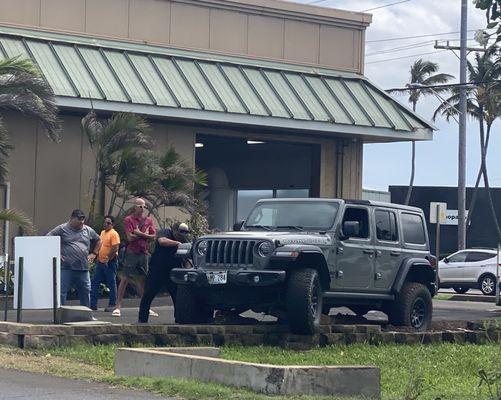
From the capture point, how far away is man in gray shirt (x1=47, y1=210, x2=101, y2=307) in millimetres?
17844

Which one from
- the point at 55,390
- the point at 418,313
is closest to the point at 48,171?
the point at 418,313

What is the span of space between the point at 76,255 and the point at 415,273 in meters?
4.98

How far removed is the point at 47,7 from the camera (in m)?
26.2

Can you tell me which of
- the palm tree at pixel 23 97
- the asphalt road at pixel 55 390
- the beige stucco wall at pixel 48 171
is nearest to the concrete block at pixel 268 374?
the asphalt road at pixel 55 390

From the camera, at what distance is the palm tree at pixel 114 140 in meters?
24.9

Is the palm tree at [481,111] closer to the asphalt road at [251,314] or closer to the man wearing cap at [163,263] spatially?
the asphalt road at [251,314]

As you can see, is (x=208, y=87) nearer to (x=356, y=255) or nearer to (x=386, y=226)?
(x=386, y=226)

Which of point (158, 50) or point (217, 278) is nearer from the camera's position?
point (217, 278)

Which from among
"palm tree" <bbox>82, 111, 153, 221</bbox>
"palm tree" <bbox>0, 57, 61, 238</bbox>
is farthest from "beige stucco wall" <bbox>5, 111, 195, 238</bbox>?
"palm tree" <bbox>0, 57, 61, 238</bbox>

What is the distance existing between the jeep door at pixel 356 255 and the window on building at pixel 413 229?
1.11m

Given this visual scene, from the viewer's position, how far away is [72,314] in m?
15.7

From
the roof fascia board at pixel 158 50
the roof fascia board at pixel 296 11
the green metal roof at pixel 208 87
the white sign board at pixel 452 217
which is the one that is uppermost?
the roof fascia board at pixel 296 11

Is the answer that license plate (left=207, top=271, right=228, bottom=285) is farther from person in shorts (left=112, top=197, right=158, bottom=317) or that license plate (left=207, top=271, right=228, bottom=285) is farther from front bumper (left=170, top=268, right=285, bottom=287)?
person in shorts (left=112, top=197, right=158, bottom=317)

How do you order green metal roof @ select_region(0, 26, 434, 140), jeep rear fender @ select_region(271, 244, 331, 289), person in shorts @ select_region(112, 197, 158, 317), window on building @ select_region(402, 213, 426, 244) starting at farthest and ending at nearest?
green metal roof @ select_region(0, 26, 434, 140)
person in shorts @ select_region(112, 197, 158, 317)
window on building @ select_region(402, 213, 426, 244)
jeep rear fender @ select_region(271, 244, 331, 289)
